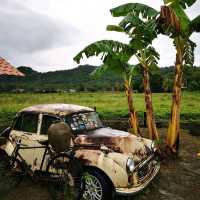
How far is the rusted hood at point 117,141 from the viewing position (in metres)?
7.11

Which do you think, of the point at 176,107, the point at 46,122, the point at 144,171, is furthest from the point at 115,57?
the point at 144,171

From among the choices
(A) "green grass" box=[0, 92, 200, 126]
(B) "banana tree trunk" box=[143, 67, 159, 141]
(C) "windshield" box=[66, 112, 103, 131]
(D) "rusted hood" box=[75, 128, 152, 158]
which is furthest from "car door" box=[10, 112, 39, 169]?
(A) "green grass" box=[0, 92, 200, 126]

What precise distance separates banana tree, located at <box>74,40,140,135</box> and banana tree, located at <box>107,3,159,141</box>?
0.47 metres

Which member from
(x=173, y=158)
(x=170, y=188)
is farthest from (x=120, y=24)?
(x=170, y=188)

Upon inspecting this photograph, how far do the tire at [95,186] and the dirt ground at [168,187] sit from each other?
0.69 meters

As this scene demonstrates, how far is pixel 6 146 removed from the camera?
8375 millimetres

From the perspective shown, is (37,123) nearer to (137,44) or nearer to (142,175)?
(142,175)

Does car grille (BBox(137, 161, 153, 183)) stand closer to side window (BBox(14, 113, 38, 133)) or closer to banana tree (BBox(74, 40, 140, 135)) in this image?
side window (BBox(14, 113, 38, 133))

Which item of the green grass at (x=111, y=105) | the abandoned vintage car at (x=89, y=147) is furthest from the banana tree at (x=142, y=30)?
the green grass at (x=111, y=105)

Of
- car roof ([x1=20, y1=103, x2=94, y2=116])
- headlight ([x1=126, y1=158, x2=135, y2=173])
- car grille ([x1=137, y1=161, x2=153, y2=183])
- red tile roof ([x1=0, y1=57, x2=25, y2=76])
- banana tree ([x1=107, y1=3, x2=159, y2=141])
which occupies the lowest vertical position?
car grille ([x1=137, y1=161, x2=153, y2=183])

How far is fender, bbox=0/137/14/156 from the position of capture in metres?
8.22

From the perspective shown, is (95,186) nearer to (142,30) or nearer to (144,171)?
(144,171)

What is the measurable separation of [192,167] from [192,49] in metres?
3.80

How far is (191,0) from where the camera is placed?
10766 millimetres
